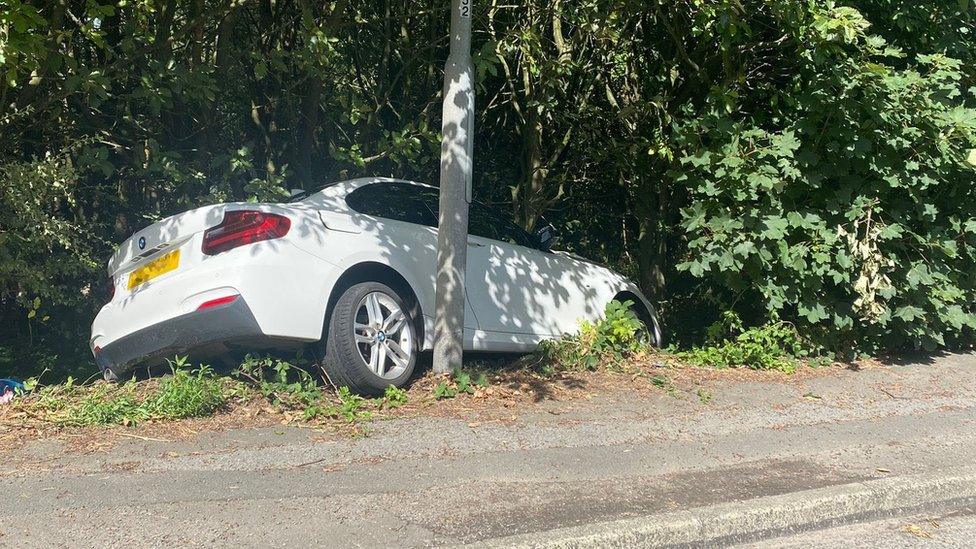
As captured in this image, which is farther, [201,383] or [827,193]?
[827,193]

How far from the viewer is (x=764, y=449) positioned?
18.1 feet

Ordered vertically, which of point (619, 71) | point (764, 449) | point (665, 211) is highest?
point (619, 71)

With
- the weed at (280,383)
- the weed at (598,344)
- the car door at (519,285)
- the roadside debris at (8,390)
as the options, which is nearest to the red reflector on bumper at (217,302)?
the weed at (280,383)

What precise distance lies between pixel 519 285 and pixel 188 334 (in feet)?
9.33

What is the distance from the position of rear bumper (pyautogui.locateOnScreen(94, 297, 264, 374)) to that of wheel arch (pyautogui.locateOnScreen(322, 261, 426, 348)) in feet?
1.80

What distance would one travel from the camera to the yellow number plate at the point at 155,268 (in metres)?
5.76

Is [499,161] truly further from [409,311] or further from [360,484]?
[360,484]

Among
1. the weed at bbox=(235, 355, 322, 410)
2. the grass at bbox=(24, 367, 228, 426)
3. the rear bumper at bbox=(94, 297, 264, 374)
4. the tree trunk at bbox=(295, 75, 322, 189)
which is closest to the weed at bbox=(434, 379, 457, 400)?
the weed at bbox=(235, 355, 322, 410)

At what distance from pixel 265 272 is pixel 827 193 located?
16.2 feet

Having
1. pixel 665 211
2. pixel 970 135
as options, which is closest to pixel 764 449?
pixel 970 135

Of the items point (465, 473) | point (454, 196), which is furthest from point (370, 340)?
point (465, 473)

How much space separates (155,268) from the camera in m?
5.87

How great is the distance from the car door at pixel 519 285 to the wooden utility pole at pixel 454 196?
22.6 inches

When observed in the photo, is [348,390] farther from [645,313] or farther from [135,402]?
[645,313]
